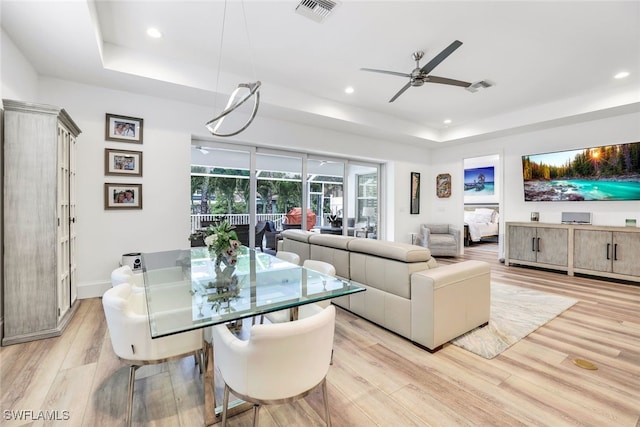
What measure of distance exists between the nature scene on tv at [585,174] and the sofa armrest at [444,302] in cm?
407

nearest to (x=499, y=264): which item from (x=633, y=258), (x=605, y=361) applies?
(x=633, y=258)

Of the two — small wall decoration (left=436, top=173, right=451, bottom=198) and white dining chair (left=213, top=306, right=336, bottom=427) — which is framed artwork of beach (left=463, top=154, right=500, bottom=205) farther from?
white dining chair (left=213, top=306, right=336, bottom=427)

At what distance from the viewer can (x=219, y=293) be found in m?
1.70

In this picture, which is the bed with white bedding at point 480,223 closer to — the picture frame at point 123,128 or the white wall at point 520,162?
the white wall at point 520,162

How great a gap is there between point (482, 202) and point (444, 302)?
8.56 m

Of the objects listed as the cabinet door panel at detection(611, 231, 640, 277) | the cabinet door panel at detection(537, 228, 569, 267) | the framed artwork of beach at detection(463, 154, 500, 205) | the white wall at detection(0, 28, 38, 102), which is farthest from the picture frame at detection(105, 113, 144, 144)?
the framed artwork of beach at detection(463, 154, 500, 205)

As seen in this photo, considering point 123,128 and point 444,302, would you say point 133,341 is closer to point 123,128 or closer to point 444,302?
point 444,302

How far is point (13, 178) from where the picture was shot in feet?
7.79

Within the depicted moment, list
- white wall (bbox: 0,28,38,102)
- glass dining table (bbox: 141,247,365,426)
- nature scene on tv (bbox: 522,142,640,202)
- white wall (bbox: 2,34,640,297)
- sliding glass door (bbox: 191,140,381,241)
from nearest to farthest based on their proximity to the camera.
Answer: glass dining table (bbox: 141,247,365,426) → white wall (bbox: 0,28,38,102) → white wall (bbox: 2,34,640,297) → nature scene on tv (bbox: 522,142,640,202) → sliding glass door (bbox: 191,140,381,241)

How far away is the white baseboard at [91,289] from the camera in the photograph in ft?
11.5

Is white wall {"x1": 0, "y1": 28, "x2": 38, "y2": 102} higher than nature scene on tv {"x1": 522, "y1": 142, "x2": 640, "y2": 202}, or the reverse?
white wall {"x1": 0, "y1": 28, "x2": 38, "y2": 102}

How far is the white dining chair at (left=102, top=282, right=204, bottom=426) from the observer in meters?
1.42

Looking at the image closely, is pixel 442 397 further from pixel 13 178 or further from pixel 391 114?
pixel 391 114

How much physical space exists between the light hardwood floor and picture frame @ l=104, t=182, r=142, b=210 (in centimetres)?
162
